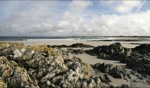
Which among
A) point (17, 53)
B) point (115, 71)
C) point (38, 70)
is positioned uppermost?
point (17, 53)

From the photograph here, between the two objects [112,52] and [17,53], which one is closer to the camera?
[17,53]

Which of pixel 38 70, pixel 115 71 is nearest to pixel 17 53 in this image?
pixel 38 70

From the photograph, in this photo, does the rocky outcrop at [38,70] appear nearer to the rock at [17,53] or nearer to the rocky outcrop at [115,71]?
the rock at [17,53]

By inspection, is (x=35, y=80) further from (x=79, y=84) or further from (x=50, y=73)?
(x=79, y=84)

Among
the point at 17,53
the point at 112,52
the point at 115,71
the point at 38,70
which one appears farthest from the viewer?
the point at 112,52

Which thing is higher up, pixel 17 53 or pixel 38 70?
pixel 17 53

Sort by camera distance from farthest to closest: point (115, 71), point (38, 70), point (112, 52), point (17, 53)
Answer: point (112, 52), point (115, 71), point (17, 53), point (38, 70)

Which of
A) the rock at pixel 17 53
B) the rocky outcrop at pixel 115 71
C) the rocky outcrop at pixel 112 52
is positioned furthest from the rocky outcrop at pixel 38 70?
the rocky outcrop at pixel 112 52

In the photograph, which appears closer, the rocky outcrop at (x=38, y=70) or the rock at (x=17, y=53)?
the rocky outcrop at (x=38, y=70)

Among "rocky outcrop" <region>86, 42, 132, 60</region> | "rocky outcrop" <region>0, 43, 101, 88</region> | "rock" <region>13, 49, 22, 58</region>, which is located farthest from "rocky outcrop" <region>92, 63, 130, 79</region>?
"rocky outcrop" <region>86, 42, 132, 60</region>

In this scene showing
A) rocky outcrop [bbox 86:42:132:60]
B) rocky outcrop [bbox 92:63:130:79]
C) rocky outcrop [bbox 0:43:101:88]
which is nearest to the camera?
rocky outcrop [bbox 0:43:101:88]

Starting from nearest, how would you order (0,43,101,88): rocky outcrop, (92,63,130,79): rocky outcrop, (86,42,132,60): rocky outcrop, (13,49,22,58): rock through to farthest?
(0,43,101,88): rocky outcrop
(13,49,22,58): rock
(92,63,130,79): rocky outcrop
(86,42,132,60): rocky outcrop

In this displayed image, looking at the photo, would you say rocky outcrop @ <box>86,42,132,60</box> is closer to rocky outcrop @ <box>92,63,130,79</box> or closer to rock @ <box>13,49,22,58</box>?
rocky outcrop @ <box>92,63,130,79</box>

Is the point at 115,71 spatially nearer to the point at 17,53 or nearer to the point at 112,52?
the point at 17,53
